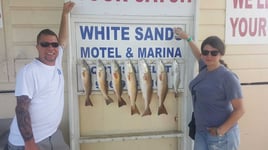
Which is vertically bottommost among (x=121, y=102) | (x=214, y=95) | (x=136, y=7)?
(x=121, y=102)

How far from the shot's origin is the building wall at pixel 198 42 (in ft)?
9.75

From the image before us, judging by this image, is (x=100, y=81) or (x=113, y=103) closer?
(x=100, y=81)

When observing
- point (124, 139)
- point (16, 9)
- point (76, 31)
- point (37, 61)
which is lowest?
point (124, 139)

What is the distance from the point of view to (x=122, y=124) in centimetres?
325

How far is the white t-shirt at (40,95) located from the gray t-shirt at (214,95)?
119 cm

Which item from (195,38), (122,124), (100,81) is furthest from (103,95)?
(195,38)

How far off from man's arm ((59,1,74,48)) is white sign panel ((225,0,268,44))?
1684mm

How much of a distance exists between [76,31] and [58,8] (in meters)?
0.30

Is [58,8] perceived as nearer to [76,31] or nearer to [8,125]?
[76,31]

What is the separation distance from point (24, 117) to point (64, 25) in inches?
39.9

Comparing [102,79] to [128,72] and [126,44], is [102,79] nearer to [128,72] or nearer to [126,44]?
[128,72]

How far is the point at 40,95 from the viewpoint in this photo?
7.55ft

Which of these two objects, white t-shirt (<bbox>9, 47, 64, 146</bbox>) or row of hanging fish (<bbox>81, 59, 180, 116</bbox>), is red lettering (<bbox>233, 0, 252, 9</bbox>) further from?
white t-shirt (<bbox>9, 47, 64, 146</bbox>)

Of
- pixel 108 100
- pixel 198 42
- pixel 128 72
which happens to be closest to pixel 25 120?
pixel 108 100
